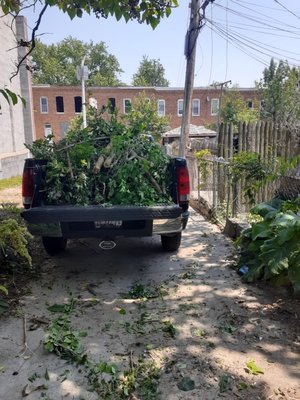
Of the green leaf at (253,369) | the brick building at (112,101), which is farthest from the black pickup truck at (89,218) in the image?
the brick building at (112,101)

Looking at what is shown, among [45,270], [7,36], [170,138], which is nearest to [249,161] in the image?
[45,270]

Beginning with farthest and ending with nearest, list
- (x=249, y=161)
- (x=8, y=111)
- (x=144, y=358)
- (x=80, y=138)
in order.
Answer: (x=8, y=111)
(x=249, y=161)
(x=80, y=138)
(x=144, y=358)

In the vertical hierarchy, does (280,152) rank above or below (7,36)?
below

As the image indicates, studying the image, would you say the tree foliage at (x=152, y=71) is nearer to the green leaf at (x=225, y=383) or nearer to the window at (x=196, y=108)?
the window at (x=196, y=108)

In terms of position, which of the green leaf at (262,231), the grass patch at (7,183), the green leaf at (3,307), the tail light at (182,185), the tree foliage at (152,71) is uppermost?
the tree foliage at (152,71)

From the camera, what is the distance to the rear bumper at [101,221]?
376cm

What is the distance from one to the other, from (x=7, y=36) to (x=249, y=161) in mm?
14741

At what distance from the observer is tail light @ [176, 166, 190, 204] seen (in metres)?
4.23

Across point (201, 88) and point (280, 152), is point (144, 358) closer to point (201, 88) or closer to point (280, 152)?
point (280, 152)

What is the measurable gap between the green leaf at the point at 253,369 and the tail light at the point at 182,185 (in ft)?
7.08

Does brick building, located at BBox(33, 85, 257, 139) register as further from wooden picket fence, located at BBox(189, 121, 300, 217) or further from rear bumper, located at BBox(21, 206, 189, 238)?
rear bumper, located at BBox(21, 206, 189, 238)

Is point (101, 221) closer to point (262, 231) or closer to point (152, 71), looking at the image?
point (262, 231)

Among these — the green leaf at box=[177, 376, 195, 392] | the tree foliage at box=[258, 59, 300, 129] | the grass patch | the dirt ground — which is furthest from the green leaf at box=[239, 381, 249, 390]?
the tree foliage at box=[258, 59, 300, 129]

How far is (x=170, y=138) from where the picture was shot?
26.4 metres
